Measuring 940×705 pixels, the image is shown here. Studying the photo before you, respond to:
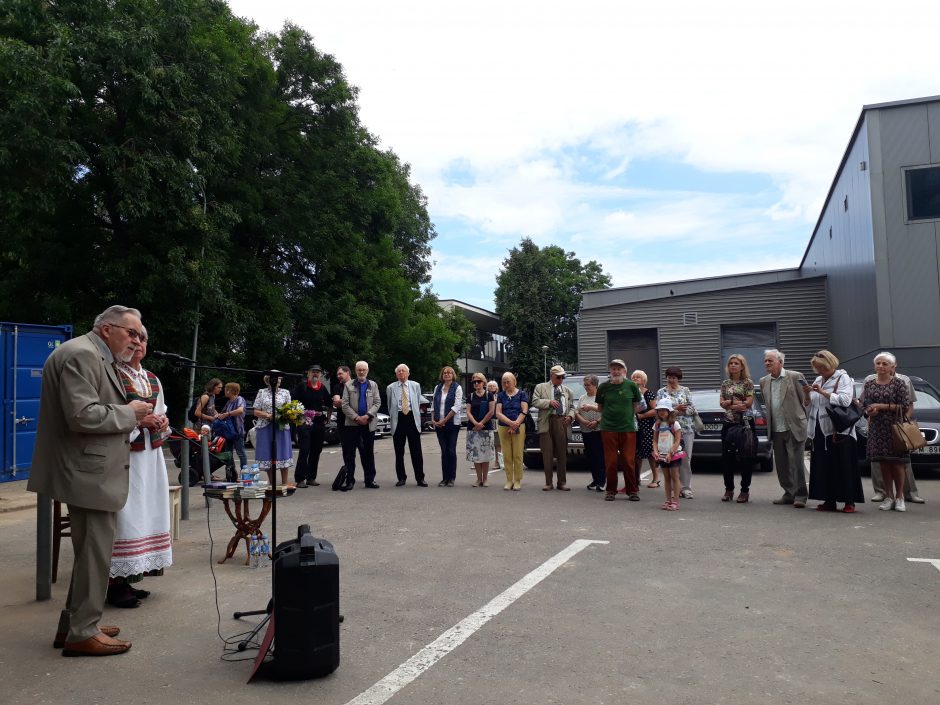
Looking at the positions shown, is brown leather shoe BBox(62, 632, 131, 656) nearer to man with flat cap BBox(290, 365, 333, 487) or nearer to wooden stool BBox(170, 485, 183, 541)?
wooden stool BBox(170, 485, 183, 541)

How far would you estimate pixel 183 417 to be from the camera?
23.0m

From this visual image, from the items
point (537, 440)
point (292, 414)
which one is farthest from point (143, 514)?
point (537, 440)

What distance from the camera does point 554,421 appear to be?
465 inches

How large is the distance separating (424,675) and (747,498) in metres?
6.96

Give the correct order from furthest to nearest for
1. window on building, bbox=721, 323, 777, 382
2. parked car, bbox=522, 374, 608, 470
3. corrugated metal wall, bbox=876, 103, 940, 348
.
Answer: window on building, bbox=721, 323, 777, 382 → corrugated metal wall, bbox=876, 103, 940, 348 → parked car, bbox=522, 374, 608, 470

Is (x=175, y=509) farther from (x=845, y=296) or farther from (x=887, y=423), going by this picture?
(x=845, y=296)

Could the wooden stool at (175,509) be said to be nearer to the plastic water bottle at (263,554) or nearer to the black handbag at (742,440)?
the plastic water bottle at (263,554)

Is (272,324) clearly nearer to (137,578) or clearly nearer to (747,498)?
(747,498)

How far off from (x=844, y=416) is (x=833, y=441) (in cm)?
37

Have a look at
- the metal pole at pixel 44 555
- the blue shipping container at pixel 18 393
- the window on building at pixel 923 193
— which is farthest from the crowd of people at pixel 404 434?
the window on building at pixel 923 193

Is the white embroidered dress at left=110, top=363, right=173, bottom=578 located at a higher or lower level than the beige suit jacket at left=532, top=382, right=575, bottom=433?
lower

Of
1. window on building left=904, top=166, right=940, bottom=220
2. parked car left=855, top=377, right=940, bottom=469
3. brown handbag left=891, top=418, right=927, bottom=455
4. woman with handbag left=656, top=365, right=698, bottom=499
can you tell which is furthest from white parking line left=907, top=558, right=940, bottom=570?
window on building left=904, top=166, right=940, bottom=220

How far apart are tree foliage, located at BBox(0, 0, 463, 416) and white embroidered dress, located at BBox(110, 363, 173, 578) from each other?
13.9 metres

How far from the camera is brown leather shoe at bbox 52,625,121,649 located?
438 cm
